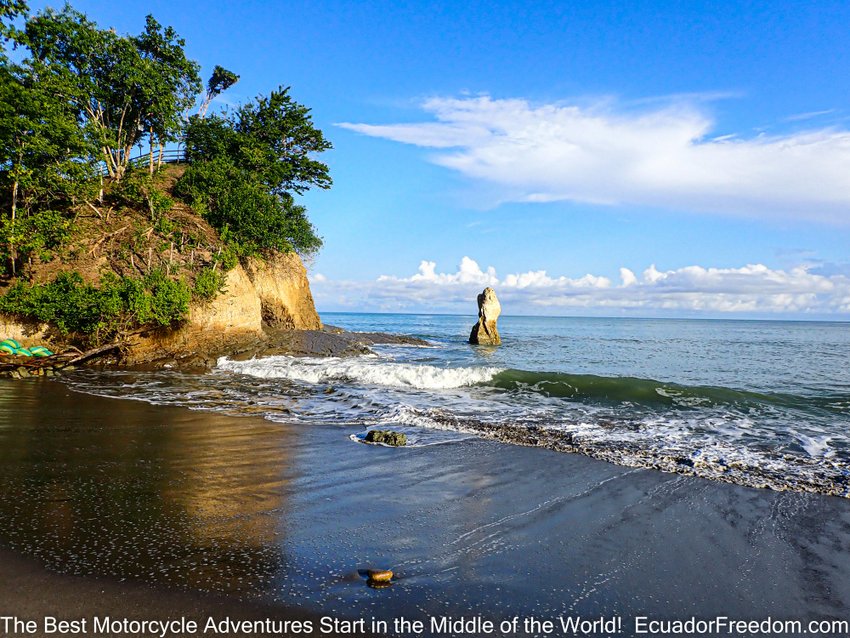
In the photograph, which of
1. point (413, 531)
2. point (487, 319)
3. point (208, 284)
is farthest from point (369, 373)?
point (487, 319)

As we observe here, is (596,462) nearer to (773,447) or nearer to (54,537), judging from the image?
(773,447)

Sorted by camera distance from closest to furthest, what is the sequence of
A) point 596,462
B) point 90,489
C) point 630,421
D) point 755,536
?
point 755,536
point 90,489
point 596,462
point 630,421

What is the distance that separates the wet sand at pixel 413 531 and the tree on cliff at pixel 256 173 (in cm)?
1833

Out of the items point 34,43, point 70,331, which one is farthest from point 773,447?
point 34,43

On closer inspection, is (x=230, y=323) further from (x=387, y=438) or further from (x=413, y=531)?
(x=413, y=531)

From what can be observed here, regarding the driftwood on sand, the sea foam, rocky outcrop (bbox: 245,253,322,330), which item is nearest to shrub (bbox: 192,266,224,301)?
the sea foam

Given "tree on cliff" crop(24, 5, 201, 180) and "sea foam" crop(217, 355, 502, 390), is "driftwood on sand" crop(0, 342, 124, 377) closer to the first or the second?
"sea foam" crop(217, 355, 502, 390)

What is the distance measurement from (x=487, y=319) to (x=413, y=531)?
32.1 meters

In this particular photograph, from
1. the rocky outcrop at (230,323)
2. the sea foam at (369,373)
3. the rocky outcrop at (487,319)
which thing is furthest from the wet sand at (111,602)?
the rocky outcrop at (487,319)

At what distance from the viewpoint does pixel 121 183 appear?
22031 millimetres

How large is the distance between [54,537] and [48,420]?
21.3 feet

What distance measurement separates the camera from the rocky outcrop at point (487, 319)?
1400 inches

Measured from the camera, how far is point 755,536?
493 centimetres

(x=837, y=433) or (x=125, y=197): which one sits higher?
(x=125, y=197)
